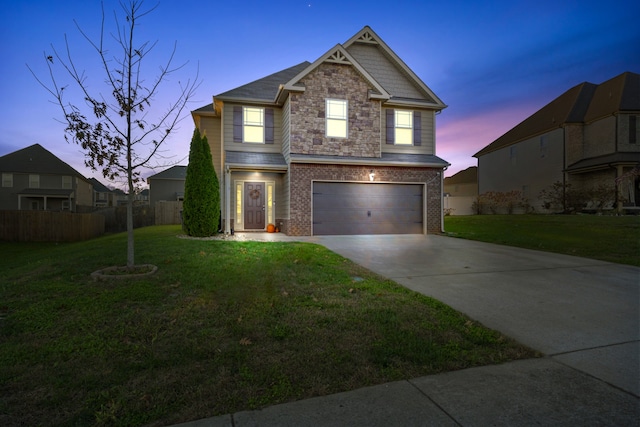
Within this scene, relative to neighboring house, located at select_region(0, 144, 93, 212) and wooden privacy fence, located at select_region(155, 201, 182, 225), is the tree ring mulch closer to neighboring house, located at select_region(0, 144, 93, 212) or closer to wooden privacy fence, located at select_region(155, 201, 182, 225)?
wooden privacy fence, located at select_region(155, 201, 182, 225)

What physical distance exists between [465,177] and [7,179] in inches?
2047

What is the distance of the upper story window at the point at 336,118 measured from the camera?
13367mm

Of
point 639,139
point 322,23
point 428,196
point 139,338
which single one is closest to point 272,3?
point 322,23

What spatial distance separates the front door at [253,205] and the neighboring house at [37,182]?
25430 millimetres

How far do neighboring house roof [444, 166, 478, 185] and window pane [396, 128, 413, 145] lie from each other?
3173 centimetres

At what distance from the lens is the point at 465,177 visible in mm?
45875

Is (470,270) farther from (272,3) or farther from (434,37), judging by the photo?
(434,37)

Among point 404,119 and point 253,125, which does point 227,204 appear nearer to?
point 253,125

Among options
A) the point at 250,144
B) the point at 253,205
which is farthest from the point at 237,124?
the point at 253,205

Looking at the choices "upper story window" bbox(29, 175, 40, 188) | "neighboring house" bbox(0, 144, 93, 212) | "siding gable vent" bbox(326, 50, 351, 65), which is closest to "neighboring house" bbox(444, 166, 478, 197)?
"siding gable vent" bbox(326, 50, 351, 65)

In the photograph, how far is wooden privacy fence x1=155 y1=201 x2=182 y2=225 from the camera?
73.5ft

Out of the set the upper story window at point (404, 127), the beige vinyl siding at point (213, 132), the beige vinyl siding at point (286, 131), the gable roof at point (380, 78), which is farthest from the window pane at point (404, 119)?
the beige vinyl siding at point (213, 132)

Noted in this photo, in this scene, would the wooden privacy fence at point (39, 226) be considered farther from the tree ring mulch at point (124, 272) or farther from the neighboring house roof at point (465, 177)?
the neighboring house roof at point (465, 177)

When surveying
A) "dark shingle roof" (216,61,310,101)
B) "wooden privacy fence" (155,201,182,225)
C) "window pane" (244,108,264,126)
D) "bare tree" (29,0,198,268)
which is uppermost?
"dark shingle roof" (216,61,310,101)
